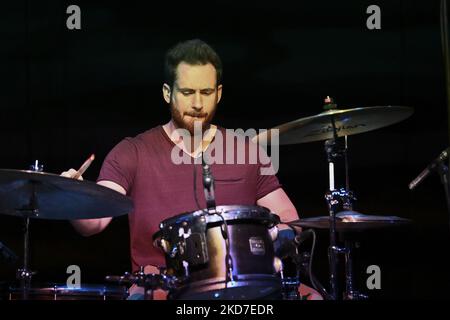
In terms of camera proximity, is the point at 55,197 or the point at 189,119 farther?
the point at 189,119

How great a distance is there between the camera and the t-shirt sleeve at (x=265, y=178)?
3387 mm

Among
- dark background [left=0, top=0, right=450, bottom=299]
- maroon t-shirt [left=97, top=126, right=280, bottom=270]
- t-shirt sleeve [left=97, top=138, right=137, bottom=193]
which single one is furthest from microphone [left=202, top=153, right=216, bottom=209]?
dark background [left=0, top=0, right=450, bottom=299]

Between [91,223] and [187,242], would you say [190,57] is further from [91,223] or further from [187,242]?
[187,242]

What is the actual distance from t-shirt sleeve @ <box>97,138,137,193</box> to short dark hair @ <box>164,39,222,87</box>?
0.39m

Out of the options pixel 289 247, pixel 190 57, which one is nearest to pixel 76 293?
pixel 289 247

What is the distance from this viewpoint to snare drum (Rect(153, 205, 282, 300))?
2.39 meters

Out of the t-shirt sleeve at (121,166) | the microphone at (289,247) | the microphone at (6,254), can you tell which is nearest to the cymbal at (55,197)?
the microphone at (6,254)

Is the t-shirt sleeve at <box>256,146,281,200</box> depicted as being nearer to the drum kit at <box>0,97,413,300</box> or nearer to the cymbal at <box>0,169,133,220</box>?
the drum kit at <box>0,97,413,300</box>

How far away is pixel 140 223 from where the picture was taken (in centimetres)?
322

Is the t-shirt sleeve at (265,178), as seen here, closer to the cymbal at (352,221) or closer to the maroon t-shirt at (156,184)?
the maroon t-shirt at (156,184)

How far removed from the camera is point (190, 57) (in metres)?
3.44

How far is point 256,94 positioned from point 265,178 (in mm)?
512

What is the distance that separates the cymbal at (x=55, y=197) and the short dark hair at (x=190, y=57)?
944mm

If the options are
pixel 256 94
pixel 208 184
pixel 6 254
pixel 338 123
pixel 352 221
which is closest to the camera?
pixel 208 184
